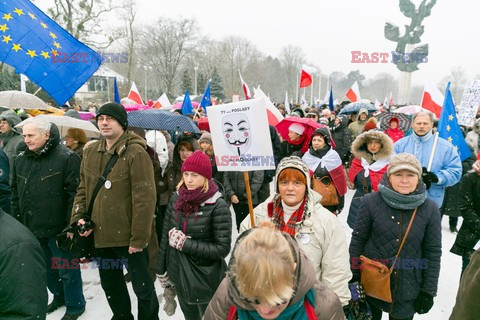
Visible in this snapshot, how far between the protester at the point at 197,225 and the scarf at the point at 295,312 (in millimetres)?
1337

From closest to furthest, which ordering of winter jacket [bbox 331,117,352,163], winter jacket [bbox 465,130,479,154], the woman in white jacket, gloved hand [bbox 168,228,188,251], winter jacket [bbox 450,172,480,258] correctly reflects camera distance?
1. the woman in white jacket
2. gloved hand [bbox 168,228,188,251]
3. winter jacket [bbox 450,172,480,258]
4. winter jacket [bbox 465,130,479,154]
5. winter jacket [bbox 331,117,352,163]

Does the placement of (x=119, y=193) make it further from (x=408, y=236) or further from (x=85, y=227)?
(x=408, y=236)

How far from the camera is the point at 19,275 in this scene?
152 cm

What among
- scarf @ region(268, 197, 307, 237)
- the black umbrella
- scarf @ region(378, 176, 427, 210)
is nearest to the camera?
scarf @ region(268, 197, 307, 237)

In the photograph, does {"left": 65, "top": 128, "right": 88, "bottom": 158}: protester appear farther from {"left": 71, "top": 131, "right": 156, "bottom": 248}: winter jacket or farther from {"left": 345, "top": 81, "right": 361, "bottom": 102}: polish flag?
{"left": 345, "top": 81, "right": 361, "bottom": 102}: polish flag

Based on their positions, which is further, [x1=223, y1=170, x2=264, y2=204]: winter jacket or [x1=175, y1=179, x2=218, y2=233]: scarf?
[x1=223, y1=170, x2=264, y2=204]: winter jacket

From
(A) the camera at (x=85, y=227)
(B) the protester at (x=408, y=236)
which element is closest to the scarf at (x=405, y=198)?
(B) the protester at (x=408, y=236)

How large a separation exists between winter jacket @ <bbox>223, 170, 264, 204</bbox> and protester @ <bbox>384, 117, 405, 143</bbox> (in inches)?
140

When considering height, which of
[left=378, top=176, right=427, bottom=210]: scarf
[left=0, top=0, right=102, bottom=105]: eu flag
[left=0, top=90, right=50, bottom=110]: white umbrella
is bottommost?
[left=378, top=176, right=427, bottom=210]: scarf

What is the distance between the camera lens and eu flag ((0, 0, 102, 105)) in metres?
3.94

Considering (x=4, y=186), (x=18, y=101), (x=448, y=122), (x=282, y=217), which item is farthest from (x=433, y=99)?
(x=18, y=101)

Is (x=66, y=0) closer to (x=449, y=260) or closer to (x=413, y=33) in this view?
(x=449, y=260)

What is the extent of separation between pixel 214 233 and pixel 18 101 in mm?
5219

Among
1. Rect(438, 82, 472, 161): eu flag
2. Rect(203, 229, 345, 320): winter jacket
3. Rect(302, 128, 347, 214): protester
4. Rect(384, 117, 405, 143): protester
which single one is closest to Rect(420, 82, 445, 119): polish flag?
Rect(384, 117, 405, 143): protester
